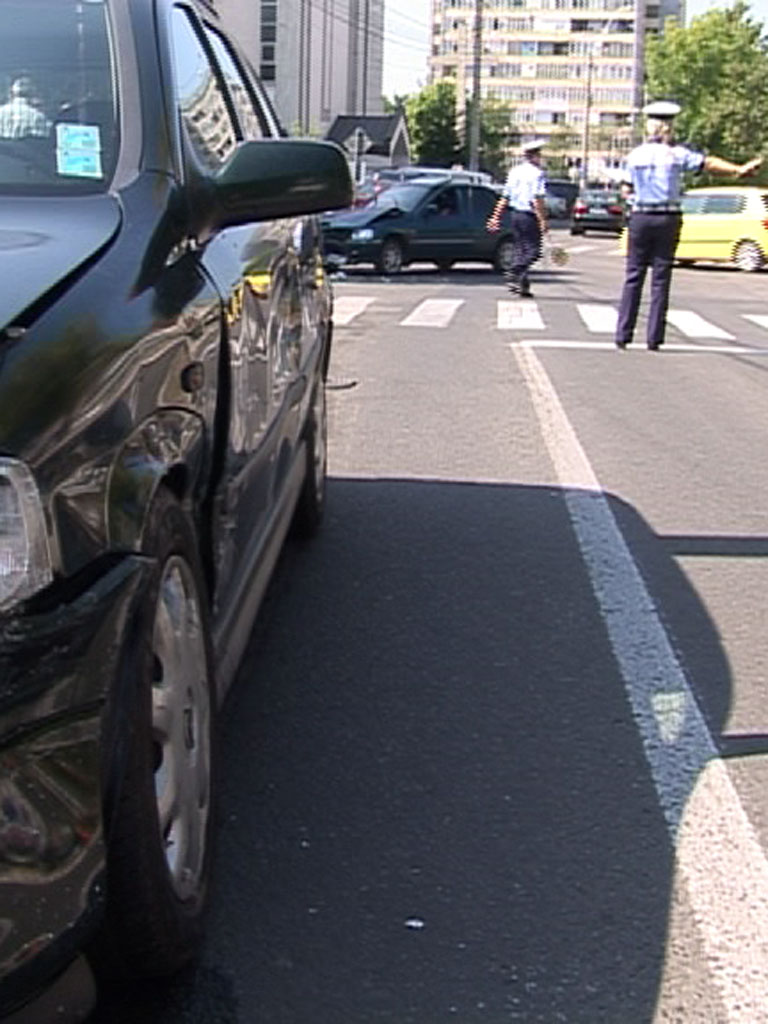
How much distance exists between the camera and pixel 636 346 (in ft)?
45.3

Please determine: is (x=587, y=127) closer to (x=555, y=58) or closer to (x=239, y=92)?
(x=555, y=58)

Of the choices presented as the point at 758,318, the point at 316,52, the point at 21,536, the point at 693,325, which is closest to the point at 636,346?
the point at 693,325

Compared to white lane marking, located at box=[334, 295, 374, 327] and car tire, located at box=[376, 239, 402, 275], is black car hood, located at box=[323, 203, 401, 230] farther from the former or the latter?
white lane marking, located at box=[334, 295, 374, 327]

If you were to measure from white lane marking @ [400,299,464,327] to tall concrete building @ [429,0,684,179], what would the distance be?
5036 inches

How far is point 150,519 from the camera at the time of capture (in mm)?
2625

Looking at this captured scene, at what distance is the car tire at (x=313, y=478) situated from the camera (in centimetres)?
584

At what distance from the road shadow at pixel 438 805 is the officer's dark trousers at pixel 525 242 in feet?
44.9

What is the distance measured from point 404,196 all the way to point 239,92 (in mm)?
20013

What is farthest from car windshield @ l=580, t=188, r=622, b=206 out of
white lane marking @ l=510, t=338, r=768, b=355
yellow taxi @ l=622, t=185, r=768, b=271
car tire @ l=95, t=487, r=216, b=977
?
car tire @ l=95, t=487, r=216, b=977

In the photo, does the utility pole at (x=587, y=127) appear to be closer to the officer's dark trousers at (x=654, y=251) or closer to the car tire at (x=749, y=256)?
the car tire at (x=749, y=256)

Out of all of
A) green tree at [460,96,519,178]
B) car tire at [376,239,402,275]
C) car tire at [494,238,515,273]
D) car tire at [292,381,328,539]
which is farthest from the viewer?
green tree at [460,96,519,178]

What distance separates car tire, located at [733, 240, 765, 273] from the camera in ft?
96.7

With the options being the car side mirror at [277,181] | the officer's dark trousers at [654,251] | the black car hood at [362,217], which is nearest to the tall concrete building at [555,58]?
the black car hood at [362,217]

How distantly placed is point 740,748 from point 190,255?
6.57 feet
